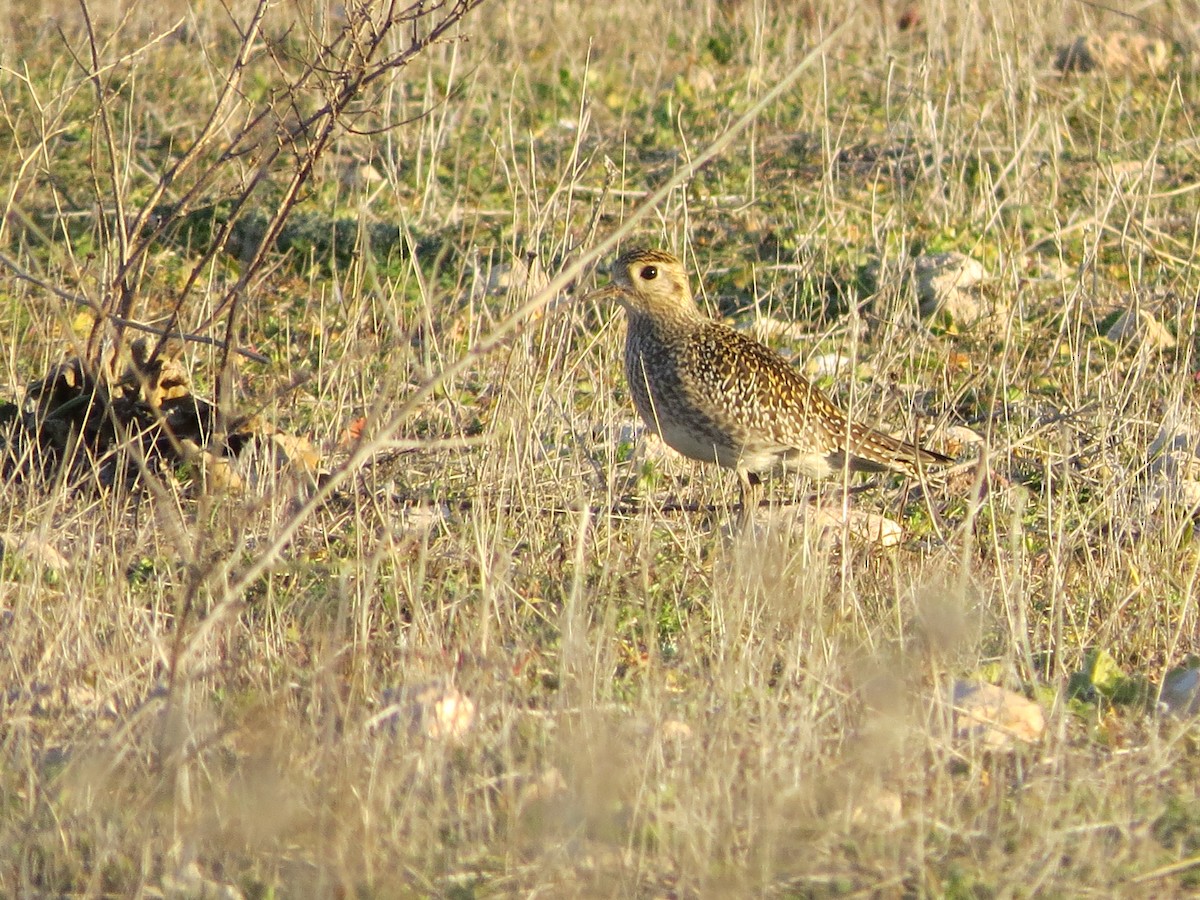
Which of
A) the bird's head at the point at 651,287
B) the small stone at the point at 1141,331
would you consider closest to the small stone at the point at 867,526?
the bird's head at the point at 651,287

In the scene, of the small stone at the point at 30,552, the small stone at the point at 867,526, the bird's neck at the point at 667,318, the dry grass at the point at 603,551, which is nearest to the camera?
the dry grass at the point at 603,551

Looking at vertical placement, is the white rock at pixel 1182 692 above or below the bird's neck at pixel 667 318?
below

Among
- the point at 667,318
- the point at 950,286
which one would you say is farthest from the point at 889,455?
the point at 950,286

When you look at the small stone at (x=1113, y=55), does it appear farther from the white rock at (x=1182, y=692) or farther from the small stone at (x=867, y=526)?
the white rock at (x=1182, y=692)

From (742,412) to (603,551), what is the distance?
106cm

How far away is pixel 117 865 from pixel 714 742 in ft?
4.24

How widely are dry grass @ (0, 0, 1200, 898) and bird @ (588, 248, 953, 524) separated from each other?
210mm

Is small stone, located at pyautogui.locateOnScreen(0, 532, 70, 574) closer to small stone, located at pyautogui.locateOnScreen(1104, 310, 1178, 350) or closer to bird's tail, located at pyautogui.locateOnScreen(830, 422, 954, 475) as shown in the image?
bird's tail, located at pyautogui.locateOnScreen(830, 422, 954, 475)

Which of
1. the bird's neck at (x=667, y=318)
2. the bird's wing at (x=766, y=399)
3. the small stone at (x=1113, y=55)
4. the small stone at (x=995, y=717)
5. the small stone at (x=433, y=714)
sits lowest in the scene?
the small stone at (x=433, y=714)

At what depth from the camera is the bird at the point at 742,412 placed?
6805 mm

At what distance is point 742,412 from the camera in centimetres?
681

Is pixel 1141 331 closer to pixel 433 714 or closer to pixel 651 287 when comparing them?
pixel 651 287

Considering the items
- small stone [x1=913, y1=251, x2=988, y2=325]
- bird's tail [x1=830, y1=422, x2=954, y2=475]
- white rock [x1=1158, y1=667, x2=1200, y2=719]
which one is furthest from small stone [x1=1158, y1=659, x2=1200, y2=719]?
small stone [x1=913, y1=251, x2=988, y2=325]

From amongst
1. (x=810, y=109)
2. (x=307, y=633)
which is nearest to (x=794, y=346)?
(x=810, y=109)
